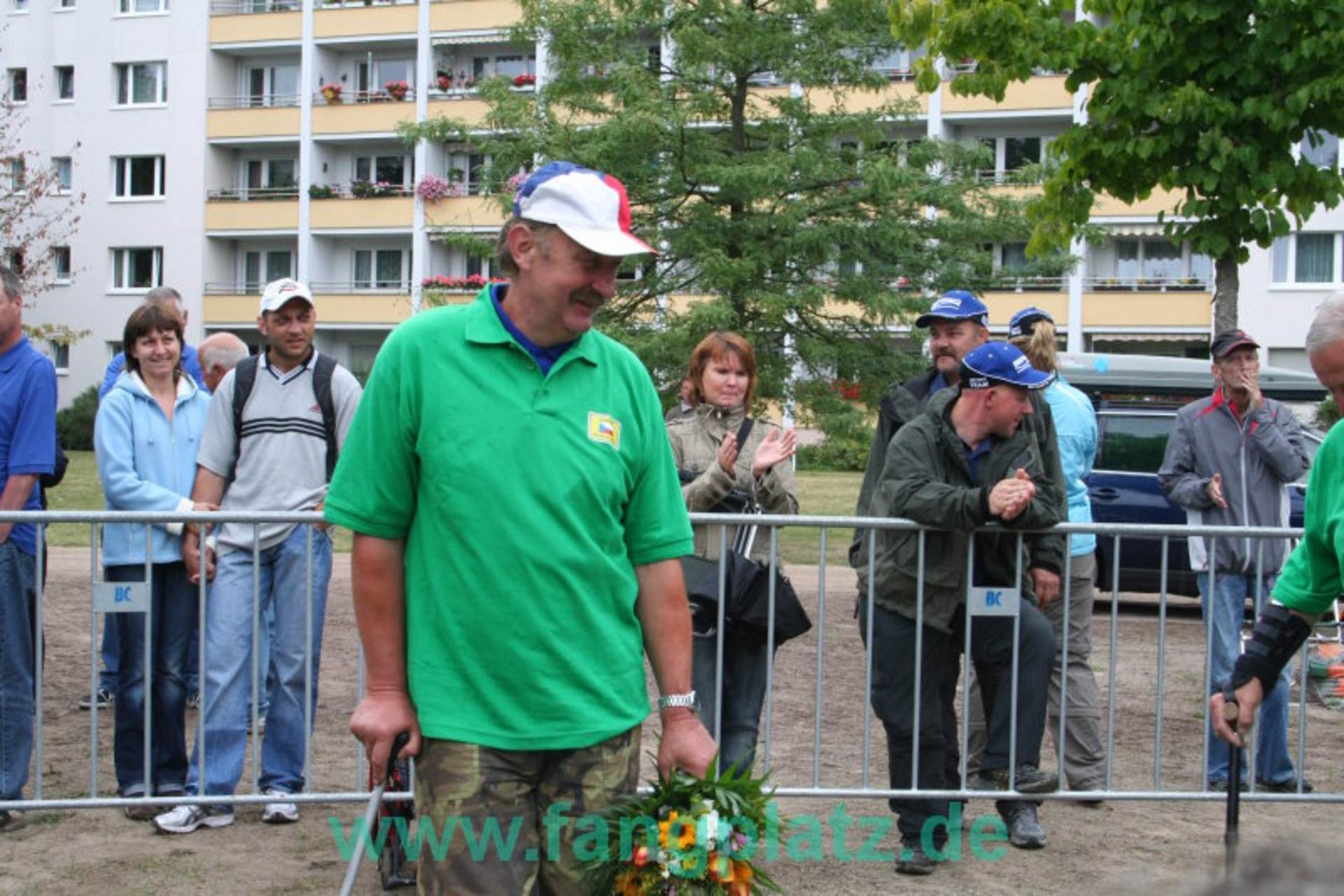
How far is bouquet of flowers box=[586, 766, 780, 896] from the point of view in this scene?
3.25 meters

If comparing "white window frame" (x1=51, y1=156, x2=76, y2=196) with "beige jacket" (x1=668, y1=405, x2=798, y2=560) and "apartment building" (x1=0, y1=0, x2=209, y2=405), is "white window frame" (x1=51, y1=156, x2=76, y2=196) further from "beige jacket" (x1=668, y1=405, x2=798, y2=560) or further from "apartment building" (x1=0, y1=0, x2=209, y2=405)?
"beige jacket" (x1=668, y1=405, x2=798, y2=560)

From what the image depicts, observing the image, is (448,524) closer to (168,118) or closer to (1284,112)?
(1284,112)

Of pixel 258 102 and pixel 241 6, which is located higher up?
pixel 241 6

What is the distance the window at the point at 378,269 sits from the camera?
2021 inches

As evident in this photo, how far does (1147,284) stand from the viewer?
42031 millimetres

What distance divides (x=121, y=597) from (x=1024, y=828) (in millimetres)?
3556

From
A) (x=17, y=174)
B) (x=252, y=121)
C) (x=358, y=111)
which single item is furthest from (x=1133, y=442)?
(x=252, y=121)

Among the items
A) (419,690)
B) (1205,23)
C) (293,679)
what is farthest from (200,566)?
(1205,23)

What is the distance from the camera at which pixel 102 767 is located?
273 inches

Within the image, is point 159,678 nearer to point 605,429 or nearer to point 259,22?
point 605,429

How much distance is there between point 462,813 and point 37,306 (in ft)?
174

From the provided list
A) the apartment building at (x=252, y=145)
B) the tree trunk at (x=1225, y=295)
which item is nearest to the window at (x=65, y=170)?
the apartment building at (x=252, y=145)

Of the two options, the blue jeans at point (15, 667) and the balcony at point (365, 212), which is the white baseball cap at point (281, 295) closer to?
the blue jeans at point (15, 667)

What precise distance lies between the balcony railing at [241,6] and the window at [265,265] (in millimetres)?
7805
